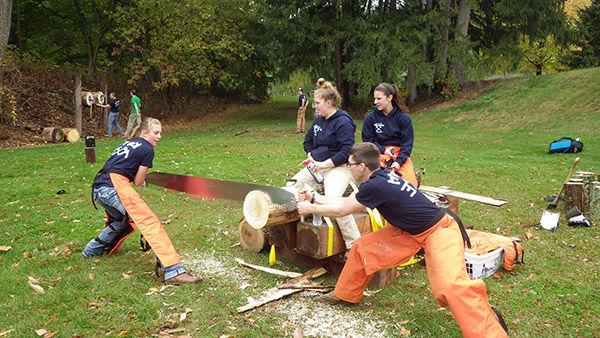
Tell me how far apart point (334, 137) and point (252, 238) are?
1.71 meters

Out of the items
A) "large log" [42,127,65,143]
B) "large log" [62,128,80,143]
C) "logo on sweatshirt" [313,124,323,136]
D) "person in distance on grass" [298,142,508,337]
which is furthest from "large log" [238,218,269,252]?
"large log" [62,128,80,143]

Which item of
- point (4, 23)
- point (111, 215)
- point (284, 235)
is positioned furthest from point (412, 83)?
point (111, 215)

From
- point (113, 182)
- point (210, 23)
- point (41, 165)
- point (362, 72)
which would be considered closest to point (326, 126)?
point (113, 182)

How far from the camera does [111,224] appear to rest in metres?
6.06

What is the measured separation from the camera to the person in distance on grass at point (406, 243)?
3965mm

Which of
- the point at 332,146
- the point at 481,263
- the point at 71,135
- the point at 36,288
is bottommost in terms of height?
the point at 71,135

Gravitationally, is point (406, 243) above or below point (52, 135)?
above

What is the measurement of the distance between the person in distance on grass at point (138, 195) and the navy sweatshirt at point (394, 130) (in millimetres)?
2740

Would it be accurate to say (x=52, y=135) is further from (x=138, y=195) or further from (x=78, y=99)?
(x=138, y=195)

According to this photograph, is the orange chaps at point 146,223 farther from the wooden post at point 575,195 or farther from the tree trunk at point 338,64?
the tree trunk at point 338,64

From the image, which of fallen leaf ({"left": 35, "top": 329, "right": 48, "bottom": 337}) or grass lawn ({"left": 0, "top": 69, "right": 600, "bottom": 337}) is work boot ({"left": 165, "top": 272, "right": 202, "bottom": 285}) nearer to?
grass lawn ({"left": 0, "top": 69, "right": 600, "bottom": 337})

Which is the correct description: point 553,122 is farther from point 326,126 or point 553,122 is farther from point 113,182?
point 113,182

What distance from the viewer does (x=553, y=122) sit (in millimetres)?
20422

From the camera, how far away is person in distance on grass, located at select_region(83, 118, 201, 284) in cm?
534
